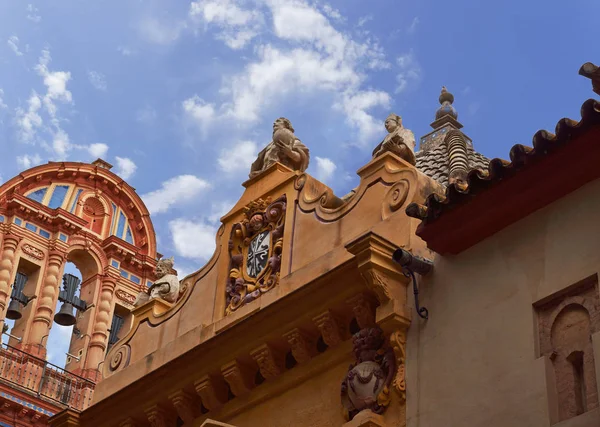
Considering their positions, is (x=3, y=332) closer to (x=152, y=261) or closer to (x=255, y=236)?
(x=152, y=261)

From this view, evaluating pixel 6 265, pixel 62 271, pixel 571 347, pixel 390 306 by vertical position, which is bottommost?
pixel 571 347

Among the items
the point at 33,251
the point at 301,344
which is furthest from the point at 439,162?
the point at 33,251

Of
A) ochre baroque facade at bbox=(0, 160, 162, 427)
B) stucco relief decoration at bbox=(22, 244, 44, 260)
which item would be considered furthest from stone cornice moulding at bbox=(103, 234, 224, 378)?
stucco relief decoration at bbox=(22, 244, 44, 260)

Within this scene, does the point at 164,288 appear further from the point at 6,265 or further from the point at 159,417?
the point at 6,265

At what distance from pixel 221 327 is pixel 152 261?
14676 mm

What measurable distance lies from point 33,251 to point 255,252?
43.1 feet

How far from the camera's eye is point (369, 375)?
522 inches

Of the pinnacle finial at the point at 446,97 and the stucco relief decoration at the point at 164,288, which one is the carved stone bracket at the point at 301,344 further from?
the pinnacle finial at the point at 446,97

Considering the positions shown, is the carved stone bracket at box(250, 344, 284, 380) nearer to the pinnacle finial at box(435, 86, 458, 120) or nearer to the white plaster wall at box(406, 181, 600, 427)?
the white plaster wall at box(406, 181, 600, 427)

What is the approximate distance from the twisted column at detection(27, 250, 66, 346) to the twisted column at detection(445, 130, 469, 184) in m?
10.5

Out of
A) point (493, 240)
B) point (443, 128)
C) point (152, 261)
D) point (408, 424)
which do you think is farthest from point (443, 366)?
point (152, 261)

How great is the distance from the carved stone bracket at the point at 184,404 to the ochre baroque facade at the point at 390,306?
18mm

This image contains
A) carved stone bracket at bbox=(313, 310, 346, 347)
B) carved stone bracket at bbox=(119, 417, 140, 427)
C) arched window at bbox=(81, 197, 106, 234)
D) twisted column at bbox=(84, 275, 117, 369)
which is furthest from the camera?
arched window at bbox=(81, 197, 106, 234)

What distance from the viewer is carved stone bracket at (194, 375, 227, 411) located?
15.4 meters
